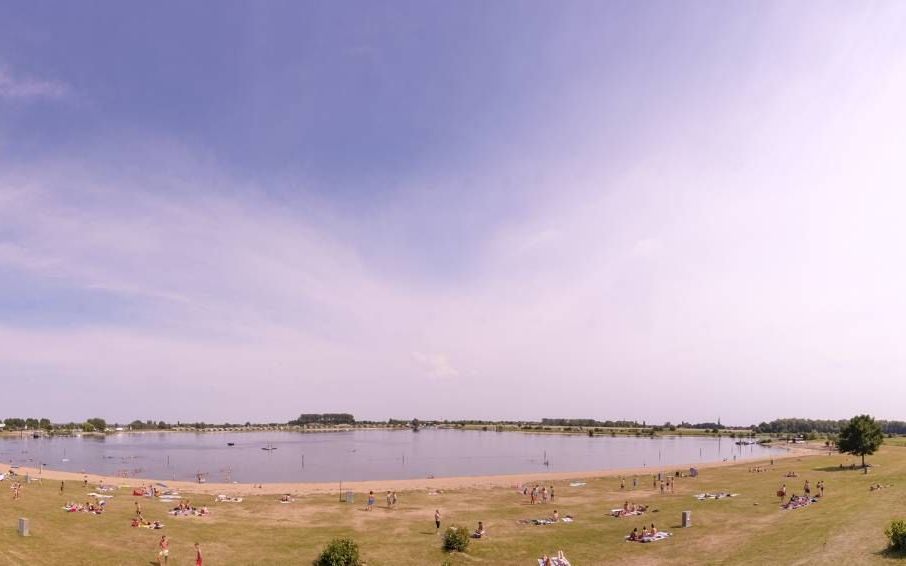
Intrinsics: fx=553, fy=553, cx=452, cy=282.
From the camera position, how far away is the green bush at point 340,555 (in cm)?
3150

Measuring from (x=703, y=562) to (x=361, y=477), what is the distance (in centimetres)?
8547

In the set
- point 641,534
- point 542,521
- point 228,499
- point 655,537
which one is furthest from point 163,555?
point 655,537

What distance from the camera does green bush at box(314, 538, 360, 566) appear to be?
31500 mm

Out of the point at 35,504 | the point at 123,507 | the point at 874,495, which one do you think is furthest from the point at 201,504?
the point at 874,495

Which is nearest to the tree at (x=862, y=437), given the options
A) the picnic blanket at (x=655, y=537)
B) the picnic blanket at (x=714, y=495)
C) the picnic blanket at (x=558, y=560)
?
the picnic blanket at (x=714, y=495)

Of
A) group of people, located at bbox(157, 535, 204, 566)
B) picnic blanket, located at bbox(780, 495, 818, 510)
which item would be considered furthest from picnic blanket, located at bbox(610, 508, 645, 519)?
group of people, located at bbox(157, 535, 204, 566)

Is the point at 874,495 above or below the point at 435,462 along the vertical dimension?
above

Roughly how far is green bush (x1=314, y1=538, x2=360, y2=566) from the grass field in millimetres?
3636

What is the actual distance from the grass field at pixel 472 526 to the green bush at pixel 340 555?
3636 mm

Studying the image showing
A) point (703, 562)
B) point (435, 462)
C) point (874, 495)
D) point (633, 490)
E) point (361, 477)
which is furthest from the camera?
point (435, 462)

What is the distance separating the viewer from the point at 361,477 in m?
109

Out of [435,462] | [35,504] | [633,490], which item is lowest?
[435,462]

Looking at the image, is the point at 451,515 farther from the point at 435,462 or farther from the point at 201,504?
the point at 435,462

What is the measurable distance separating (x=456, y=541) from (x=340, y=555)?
31.5 feet
